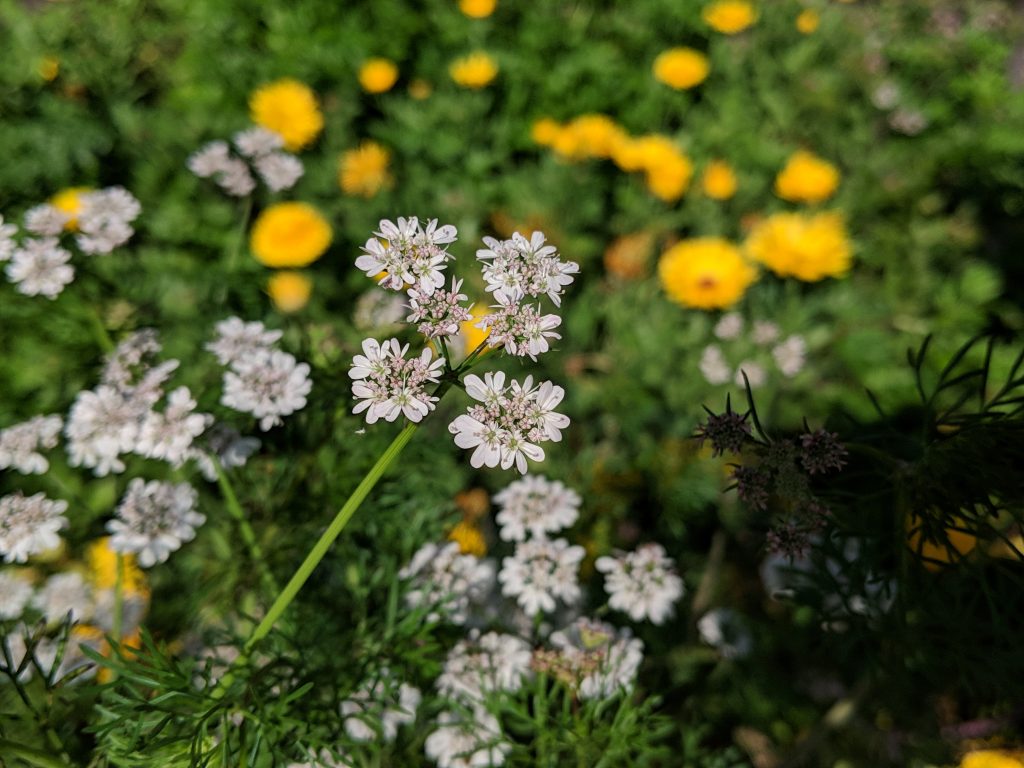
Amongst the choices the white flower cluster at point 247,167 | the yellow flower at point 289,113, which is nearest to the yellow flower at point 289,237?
the yellow flower at point 289,113

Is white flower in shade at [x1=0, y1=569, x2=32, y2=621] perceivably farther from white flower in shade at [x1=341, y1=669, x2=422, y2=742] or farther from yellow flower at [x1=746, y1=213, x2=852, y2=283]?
yellow flower at [x1=746, y1=213, x2=852, y2=283]

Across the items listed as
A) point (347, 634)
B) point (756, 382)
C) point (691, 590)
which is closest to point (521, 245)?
point (347, 634)

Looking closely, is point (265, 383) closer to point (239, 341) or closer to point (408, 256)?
point (239, 341)

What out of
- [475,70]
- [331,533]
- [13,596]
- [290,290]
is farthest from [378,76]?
[331,533]

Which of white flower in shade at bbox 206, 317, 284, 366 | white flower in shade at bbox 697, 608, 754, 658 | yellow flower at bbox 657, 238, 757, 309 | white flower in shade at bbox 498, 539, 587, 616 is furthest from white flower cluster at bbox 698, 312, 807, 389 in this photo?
white flower in shade at bbox 206, 317, 284, 366

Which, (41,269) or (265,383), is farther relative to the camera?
(41,269)

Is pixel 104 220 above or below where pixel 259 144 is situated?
below
